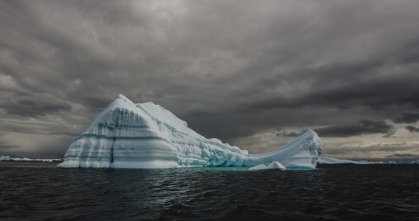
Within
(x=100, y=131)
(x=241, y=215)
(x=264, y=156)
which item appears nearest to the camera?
(x=241, y=215)

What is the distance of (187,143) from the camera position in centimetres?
3559

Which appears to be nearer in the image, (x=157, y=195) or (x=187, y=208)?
(x=187, y=208)

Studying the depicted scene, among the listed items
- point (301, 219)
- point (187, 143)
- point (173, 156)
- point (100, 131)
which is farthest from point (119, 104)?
point (301, 219)

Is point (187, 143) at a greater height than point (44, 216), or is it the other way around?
point (187, 143)

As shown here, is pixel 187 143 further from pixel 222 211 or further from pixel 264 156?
pixel 222 211

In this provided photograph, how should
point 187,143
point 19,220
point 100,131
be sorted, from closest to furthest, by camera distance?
1. point 19,220
2. point 100,131
3. point 187,143

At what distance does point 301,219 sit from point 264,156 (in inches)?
1361

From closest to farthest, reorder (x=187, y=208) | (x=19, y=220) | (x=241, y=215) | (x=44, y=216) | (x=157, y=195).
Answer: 1. (x=19, y=220)
2. (x=44, y=216)
3. (x=241, y=215)
4. (x=187, y=208)
5. (x=157, y=195)

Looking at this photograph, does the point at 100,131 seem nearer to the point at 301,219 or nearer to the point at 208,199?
the point at 208,199

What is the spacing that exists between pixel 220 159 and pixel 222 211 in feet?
111

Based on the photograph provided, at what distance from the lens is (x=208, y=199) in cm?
870

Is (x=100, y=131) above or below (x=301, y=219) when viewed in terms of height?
above

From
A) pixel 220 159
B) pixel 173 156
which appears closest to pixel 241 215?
pixel 173 156

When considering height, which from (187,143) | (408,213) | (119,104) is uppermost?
(119,104)
